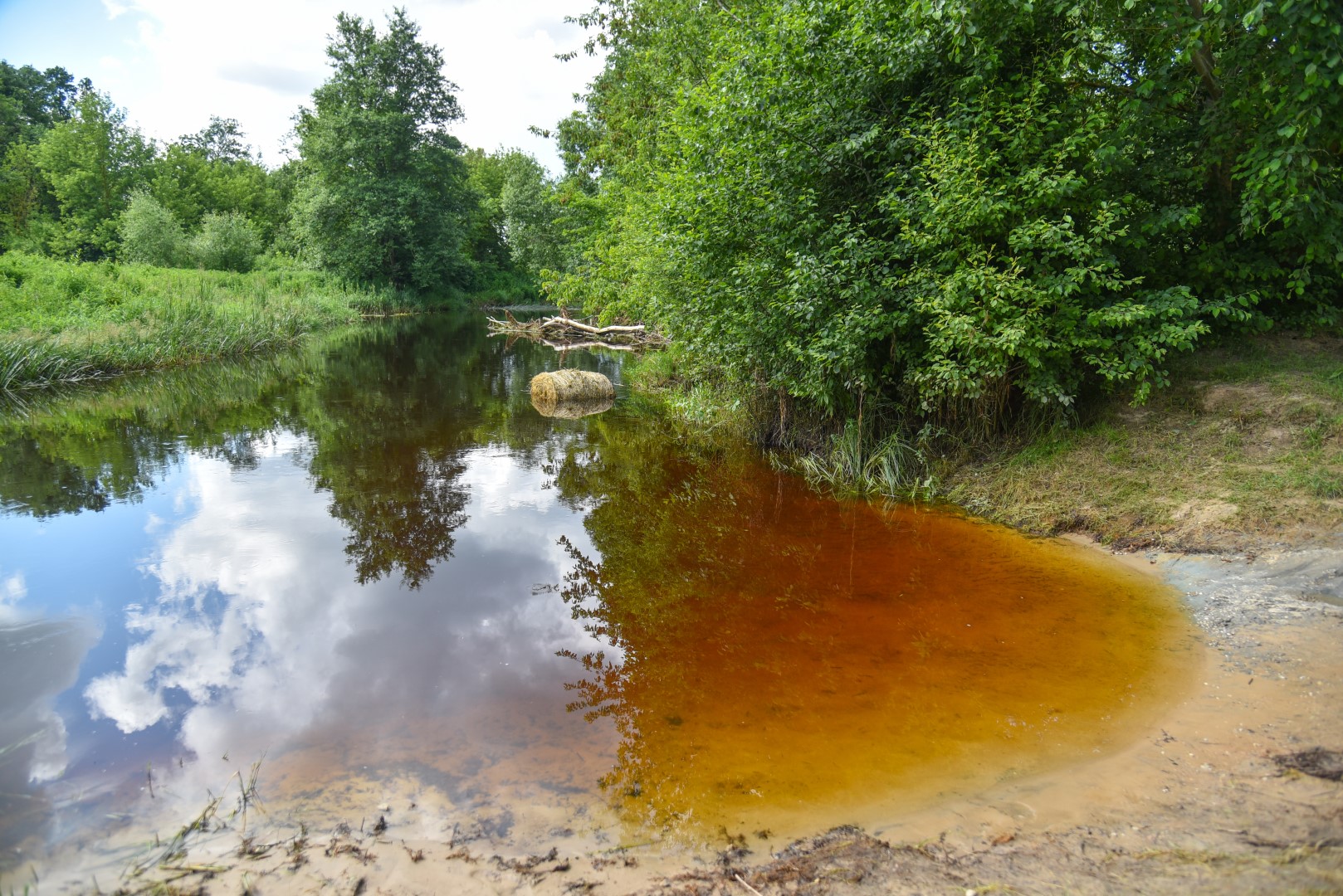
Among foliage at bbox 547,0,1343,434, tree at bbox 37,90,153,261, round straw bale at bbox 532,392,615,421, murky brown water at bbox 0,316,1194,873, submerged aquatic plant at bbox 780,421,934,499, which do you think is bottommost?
murky brown water at bbox 0,316,1194,873

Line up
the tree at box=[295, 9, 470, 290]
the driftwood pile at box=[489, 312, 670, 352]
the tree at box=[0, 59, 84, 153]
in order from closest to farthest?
the driftwood pile at box=[489, 312, 670, 352]
the tree at box=[295, 9, 470, 290]
the tree at box=[0, 59, 84, 153]

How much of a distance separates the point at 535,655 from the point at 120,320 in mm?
20782

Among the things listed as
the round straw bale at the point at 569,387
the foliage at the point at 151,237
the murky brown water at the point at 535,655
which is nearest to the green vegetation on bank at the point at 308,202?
the foliage at the point at 151,237

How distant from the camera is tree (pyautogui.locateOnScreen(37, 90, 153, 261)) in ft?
141

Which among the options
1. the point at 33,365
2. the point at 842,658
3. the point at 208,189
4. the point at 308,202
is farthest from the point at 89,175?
the point at 842,658

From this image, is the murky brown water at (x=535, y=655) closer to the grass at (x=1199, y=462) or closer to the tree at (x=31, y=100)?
the grass at (x=1199, y=462)

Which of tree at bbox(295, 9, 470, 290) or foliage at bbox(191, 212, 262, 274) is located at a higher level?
tree at bbox(295, 9, 470, 290)

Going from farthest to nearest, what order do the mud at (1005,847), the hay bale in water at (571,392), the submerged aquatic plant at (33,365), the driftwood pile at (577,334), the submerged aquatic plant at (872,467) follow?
1. the driftwood pile at (577,334)
2. the hay bale in water at (571,392)
3. the submerged aquatic plant at (33,365)
4. the submerged aquatic plant at (872,467)
5. the mud at (1005,847)

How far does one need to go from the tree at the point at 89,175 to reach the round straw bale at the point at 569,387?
41.4 m

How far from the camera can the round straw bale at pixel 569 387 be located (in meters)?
16.0

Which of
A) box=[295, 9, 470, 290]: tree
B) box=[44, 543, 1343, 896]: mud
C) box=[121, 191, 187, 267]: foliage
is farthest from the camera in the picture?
box=[295, 9, 470, 290]: tree

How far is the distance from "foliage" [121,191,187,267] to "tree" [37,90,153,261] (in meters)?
8.10

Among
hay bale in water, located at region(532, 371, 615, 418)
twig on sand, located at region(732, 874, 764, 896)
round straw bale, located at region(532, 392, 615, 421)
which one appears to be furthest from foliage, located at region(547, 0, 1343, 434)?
hay bale in water, located at region(532, 371, 615, 418)

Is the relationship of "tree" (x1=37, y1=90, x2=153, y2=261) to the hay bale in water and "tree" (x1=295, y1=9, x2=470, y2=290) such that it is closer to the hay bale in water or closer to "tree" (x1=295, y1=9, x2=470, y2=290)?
"tree" (x1=295, y1=9, x2=470, y2=290)
